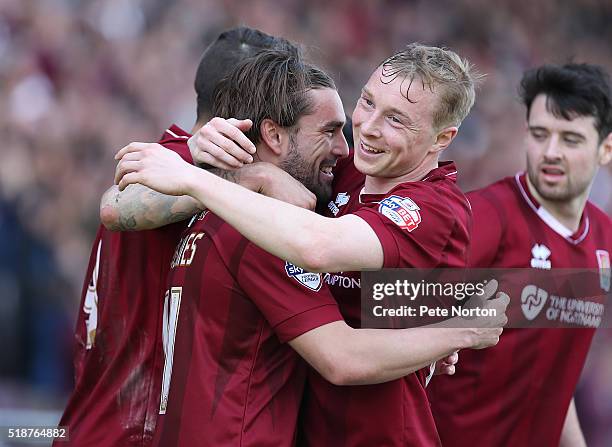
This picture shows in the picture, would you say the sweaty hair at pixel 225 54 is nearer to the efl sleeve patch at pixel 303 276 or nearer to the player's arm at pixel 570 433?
the efl sleeve patch at pixel 303 276

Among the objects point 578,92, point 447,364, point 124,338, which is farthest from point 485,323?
point 578,92

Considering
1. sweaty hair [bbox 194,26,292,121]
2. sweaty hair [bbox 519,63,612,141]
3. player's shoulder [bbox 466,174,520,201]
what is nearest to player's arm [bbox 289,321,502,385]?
sweaty hair [bbox 194,26,292,121]

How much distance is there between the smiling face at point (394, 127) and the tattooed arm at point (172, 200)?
0.92 ft

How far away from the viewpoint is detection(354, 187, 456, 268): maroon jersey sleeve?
3400mm

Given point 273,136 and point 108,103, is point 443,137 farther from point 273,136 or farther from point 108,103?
point 108,103

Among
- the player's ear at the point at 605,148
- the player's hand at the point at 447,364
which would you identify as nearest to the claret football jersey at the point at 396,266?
the player's hand at the point at 447,364

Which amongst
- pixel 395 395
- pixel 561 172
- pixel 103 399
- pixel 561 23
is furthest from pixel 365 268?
pixel 561 23

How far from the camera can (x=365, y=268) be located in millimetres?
3369

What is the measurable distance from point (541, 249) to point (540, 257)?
5cm

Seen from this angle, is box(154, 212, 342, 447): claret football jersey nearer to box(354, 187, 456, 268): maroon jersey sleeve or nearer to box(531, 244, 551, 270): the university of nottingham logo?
box(354, 187, 456, 268): maroon jersey sleeve

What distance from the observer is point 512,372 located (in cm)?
519

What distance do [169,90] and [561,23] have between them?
501cm

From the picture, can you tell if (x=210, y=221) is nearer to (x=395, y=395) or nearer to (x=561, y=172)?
(x=395, y=395)

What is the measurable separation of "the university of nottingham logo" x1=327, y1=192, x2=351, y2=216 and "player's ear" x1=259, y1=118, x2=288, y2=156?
361 mm
